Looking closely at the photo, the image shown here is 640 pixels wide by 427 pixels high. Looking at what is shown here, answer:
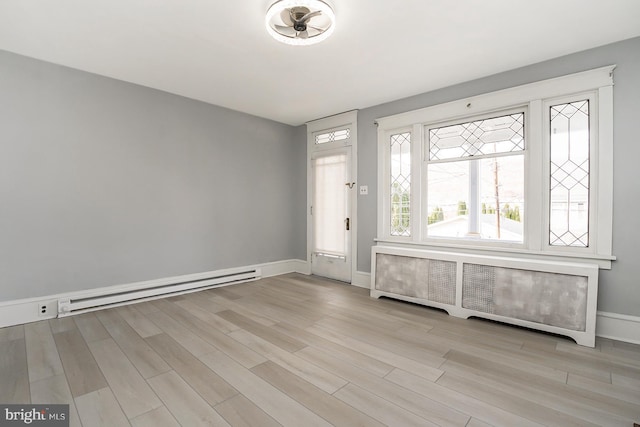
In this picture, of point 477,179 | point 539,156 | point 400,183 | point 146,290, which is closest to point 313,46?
point 400,183

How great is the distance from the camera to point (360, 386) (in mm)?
1960

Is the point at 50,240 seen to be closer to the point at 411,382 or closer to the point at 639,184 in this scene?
the point at 411,382

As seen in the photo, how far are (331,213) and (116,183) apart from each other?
3061mm

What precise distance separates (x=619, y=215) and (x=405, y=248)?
2.09 metres

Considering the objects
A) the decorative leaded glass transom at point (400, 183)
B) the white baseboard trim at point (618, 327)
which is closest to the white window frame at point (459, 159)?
the decorative leaded glass transom at point (400, 183)

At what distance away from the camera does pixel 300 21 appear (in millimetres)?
2203

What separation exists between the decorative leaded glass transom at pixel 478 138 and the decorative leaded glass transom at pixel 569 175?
333 mm

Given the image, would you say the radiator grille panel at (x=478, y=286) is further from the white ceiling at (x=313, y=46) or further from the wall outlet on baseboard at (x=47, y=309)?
the wall outlet on baseboard at (x=47, y=309)

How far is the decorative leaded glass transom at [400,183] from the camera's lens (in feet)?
13.4

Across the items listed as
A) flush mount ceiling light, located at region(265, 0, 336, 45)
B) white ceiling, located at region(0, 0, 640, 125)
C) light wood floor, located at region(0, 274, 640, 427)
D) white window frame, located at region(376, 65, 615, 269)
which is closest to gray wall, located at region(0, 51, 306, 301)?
white ceiling, located at region(0, 0, 640, 125)

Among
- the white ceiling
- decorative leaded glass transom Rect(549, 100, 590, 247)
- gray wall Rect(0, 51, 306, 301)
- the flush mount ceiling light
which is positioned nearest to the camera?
the flush mount ceiling light

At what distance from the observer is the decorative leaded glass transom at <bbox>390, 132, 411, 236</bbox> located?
409 cm

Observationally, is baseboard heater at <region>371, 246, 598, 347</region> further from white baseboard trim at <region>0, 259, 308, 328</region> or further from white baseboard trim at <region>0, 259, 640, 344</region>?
white baseboard trim at <region>0, 259, 308, 328</region>

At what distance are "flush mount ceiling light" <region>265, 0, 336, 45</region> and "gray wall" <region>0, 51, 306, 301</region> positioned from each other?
90.0 inches
